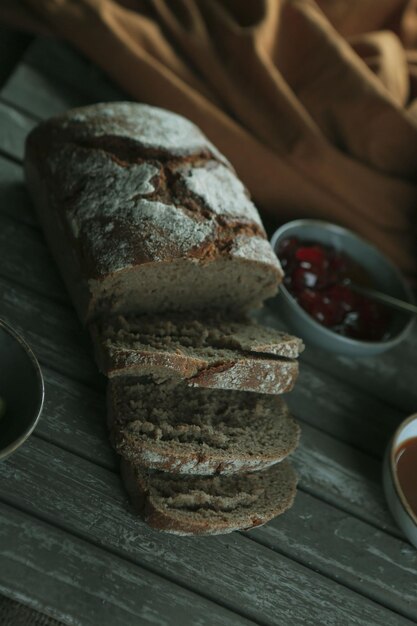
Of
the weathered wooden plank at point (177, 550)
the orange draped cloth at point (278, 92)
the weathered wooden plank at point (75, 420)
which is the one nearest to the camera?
the weathered wooden plank at point (177, 550)

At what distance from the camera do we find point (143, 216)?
1.99 meters

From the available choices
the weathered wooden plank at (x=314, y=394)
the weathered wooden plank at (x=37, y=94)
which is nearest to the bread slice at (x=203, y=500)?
the weathered wooden plank at (x=314, y=394)

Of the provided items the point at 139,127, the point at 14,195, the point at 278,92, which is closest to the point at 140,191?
the point at 139,127

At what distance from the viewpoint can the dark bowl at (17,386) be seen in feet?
5.47

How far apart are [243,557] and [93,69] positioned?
1834 millimetres

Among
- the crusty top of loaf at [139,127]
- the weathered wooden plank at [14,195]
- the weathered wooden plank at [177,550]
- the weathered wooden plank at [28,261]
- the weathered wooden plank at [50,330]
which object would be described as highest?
the crusty top of loaf at [139,127]

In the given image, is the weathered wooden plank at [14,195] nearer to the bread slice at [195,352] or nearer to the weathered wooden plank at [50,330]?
the weathered wooden plank at [50,330]

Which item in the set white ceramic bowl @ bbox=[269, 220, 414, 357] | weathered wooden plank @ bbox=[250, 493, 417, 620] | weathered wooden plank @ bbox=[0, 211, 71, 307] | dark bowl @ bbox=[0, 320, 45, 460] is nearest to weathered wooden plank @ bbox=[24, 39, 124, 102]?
weathered wooden plank @ bbox=[0, 211, 71, 307]

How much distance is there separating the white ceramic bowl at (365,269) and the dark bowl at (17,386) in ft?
2.97

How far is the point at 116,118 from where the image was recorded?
87.4 inches

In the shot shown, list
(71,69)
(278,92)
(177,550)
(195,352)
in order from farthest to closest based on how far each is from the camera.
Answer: (71,69) → (278,92) → (195,352) → (177,550)

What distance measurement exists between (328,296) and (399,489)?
662 mm

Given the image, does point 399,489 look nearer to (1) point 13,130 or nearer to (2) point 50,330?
(2) point 50,330

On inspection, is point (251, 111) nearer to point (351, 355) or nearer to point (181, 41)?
point (181, 41)
